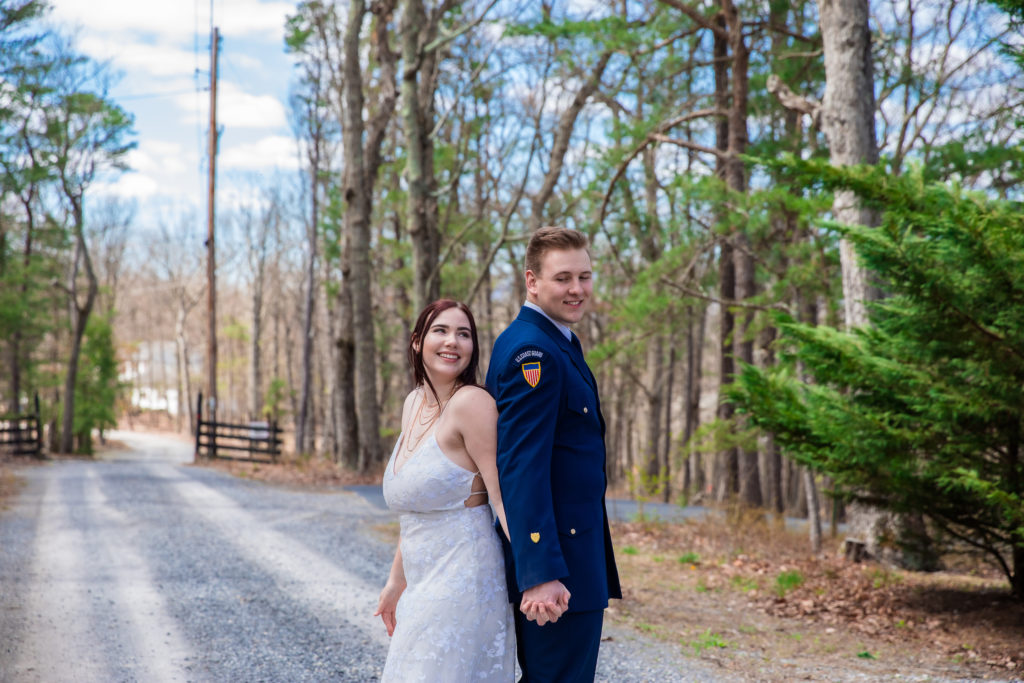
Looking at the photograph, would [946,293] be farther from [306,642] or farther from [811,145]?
[811,145]

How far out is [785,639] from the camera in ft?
20.2

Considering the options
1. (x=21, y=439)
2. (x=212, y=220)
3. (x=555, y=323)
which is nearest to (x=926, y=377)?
(x=555, y=323)

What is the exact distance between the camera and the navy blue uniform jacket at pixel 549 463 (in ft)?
8.05

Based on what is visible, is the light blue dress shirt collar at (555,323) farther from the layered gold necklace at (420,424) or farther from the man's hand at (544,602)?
the man's hand at (544,602)

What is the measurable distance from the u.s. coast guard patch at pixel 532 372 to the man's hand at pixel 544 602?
60cm

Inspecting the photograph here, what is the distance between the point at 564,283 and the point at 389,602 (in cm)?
134

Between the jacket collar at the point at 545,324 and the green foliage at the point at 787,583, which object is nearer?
the jacket collar at the point at 545,324

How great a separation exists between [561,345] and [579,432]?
0.96ft

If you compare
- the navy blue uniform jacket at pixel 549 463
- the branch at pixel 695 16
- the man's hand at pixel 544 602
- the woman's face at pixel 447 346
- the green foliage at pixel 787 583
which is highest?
the branch at pixel 695 16

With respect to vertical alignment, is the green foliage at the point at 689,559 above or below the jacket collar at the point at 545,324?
below

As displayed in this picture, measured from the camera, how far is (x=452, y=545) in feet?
8.66

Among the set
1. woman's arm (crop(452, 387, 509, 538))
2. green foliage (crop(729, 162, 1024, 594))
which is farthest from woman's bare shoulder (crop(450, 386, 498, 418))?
green foliage (crop(729, 162, 1024, 594))

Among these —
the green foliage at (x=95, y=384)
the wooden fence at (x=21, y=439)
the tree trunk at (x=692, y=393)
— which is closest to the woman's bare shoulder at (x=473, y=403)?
the tree trunk at (x=692, y=393)

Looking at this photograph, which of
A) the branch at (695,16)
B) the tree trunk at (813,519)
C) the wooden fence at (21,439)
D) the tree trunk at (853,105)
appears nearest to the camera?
the tree trunk at (853,105)
